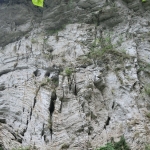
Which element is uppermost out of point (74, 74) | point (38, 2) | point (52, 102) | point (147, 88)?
point (38, 2)

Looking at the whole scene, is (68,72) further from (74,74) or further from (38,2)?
(38,2)

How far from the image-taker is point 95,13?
21.3 m

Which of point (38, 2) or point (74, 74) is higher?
point (38, 2)

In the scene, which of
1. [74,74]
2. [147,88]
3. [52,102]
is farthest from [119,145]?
[74,74]

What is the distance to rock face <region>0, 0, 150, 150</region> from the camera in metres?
13.5

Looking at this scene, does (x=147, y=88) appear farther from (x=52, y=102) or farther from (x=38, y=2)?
(x=38, y=2)

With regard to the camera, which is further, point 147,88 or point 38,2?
point 147,88

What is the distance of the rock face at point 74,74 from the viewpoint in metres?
13.5

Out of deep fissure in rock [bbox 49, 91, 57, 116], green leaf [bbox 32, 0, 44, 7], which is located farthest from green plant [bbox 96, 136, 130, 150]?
green leaf [bbox 32, 0, 44, 7]

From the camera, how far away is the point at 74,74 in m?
16.6

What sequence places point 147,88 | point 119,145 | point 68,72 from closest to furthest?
point 119,145 < point 147,88 < point 68,72

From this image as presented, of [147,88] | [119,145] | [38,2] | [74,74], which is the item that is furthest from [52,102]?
[38,2]

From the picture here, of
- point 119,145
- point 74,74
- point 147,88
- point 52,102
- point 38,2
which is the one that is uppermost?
point 38,2

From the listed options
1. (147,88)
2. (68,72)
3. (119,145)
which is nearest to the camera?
(119,145)
